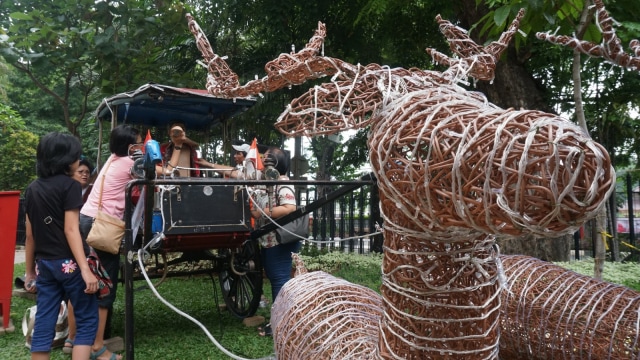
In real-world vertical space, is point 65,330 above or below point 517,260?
below

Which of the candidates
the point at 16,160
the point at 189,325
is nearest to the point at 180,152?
the point at 189,325

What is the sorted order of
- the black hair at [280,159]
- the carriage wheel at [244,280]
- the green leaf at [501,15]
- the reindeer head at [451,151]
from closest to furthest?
1. the reindeer head at [451,151]
2. the green leaf at [501,15]
3. the black hair at [280,159]
4. the carriage wheel at [244,280]

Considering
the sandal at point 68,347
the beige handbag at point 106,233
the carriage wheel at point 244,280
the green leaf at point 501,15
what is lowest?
the sandal at point 68,347

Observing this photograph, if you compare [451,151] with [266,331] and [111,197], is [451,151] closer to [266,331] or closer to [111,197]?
[111,197]

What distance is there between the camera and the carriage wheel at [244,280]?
4660 mm

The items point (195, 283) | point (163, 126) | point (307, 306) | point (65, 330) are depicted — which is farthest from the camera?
point (195, 283)

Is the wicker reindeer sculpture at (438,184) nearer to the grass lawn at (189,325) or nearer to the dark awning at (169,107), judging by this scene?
the grass lawn at (189,325)

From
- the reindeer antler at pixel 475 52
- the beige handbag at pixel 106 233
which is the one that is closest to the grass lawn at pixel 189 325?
the beige handbag at pixel 106 233

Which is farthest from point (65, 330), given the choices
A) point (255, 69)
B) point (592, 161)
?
point (255, 69)

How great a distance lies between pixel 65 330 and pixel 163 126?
2.71 meters

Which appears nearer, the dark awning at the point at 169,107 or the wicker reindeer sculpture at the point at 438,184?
the wicker reindeer sculpture at the point at 438,184

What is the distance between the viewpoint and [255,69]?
28.0ft

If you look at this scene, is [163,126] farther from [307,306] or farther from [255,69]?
[307,306]

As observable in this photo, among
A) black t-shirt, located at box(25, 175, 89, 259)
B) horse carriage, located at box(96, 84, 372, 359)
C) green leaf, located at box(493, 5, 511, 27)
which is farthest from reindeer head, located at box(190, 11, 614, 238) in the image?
Answer: black t-shirt, located at box(25, 175, 89, 259)
